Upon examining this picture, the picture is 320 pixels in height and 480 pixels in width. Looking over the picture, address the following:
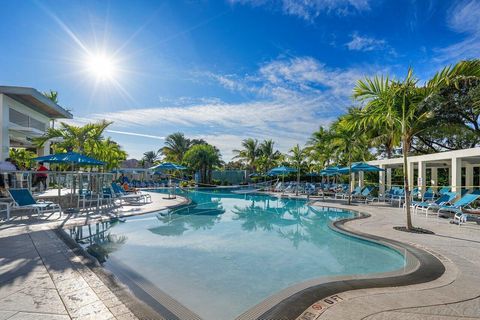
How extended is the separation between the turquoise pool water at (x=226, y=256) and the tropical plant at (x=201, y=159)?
19.8m

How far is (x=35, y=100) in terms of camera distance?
Result: 15352mm

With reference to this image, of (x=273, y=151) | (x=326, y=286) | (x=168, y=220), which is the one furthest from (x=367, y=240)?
(x=273, y=151)

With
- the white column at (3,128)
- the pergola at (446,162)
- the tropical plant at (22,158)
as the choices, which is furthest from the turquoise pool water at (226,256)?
the tropical plant at (22,158)

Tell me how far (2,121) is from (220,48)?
11.1m

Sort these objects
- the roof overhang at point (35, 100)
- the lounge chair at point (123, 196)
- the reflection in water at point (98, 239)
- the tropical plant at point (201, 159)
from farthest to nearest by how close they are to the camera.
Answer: the tropical plant at point (201, 159)
the roof overhang at point (35, 100)
the lounge chair at point (123, 196)
the reflection in water at point (98, 239)

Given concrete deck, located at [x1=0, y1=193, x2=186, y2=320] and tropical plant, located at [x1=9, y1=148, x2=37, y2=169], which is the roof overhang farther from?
concrete deck, located at [x1=0, y1=193, x2=186, y2=320]

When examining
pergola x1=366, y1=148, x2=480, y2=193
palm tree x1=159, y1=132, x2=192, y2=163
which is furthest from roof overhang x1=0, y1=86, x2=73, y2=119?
pergola x1=366, y1=148, x2=480, y2=193

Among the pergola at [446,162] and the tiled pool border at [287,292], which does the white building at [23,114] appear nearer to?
the tiled pool border at [287,292]

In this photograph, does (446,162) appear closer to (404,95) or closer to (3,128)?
(404,95)

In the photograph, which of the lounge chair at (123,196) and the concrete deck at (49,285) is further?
the lounge chair at (123,196)

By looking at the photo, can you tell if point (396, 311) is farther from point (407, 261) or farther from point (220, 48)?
point (220, 48)

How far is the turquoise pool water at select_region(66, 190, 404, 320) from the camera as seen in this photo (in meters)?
4.11

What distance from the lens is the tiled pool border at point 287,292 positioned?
3.02 meters

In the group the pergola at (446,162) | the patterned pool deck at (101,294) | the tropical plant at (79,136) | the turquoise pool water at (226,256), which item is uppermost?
the tropical plant at (79,136)
